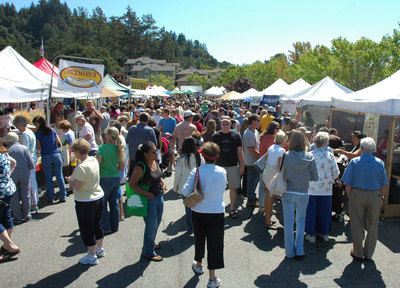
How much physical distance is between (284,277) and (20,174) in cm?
447

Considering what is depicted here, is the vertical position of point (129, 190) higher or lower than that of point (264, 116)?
lower

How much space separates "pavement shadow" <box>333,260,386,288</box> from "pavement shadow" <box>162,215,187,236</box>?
99.0 inches

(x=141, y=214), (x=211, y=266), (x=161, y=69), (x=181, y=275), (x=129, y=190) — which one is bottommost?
(x=181, y=275)

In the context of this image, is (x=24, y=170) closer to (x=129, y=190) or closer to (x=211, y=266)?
(x=129, y=190)

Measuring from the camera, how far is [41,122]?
6238 mm

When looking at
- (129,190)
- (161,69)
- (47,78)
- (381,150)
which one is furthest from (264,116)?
(161,69)

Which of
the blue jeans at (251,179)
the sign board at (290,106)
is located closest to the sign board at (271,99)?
the sign board at (290,106)

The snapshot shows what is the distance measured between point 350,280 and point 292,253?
78 cm

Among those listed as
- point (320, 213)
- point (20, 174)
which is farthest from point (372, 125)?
point (20, 174)

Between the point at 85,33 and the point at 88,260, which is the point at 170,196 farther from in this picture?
the point at 85,33

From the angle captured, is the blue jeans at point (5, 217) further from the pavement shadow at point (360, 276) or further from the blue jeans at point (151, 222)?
the pavement shadow at point (360, 276)

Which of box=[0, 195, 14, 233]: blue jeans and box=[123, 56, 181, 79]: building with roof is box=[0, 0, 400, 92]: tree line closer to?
box=[123, 56, 181, 79]: building with roof

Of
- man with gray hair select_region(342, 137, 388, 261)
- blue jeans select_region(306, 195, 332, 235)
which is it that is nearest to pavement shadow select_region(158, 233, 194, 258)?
blue jeans select_region(306, 195, 332, 235)

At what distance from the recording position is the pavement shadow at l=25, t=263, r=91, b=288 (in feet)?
12.0
